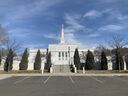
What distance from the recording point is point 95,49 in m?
83.8

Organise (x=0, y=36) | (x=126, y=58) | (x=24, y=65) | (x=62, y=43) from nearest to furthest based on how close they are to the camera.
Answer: (x=0, y=36) → (x=24, y=65) → (x=126, y=58) → (x=62, y=43)

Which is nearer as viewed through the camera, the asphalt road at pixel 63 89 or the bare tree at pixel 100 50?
the asphalt road at pixel 63 89

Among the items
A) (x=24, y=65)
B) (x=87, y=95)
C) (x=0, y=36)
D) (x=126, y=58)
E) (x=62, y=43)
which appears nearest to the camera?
(x=87, y=95)

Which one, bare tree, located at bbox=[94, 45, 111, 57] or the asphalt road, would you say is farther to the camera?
bare tree, located at bbox=[94, 45, 111, 57]

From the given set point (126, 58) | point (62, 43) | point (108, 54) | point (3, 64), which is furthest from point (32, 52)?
point (126, 58)

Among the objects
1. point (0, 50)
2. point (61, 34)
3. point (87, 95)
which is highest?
point (61, 34)

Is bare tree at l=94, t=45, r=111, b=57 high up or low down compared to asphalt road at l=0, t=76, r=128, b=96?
up

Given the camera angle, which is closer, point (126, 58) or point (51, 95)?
point (51, 95)

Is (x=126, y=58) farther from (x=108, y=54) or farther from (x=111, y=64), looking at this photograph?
(x=111, y=64)

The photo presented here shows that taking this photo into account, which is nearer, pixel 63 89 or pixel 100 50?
pixel 63 89

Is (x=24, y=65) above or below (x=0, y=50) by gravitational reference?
→ below

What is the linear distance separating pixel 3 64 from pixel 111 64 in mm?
29701

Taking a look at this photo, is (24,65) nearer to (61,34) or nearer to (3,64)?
(3,64)

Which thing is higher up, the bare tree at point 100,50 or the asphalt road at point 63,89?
the bare tree at point 100,50
